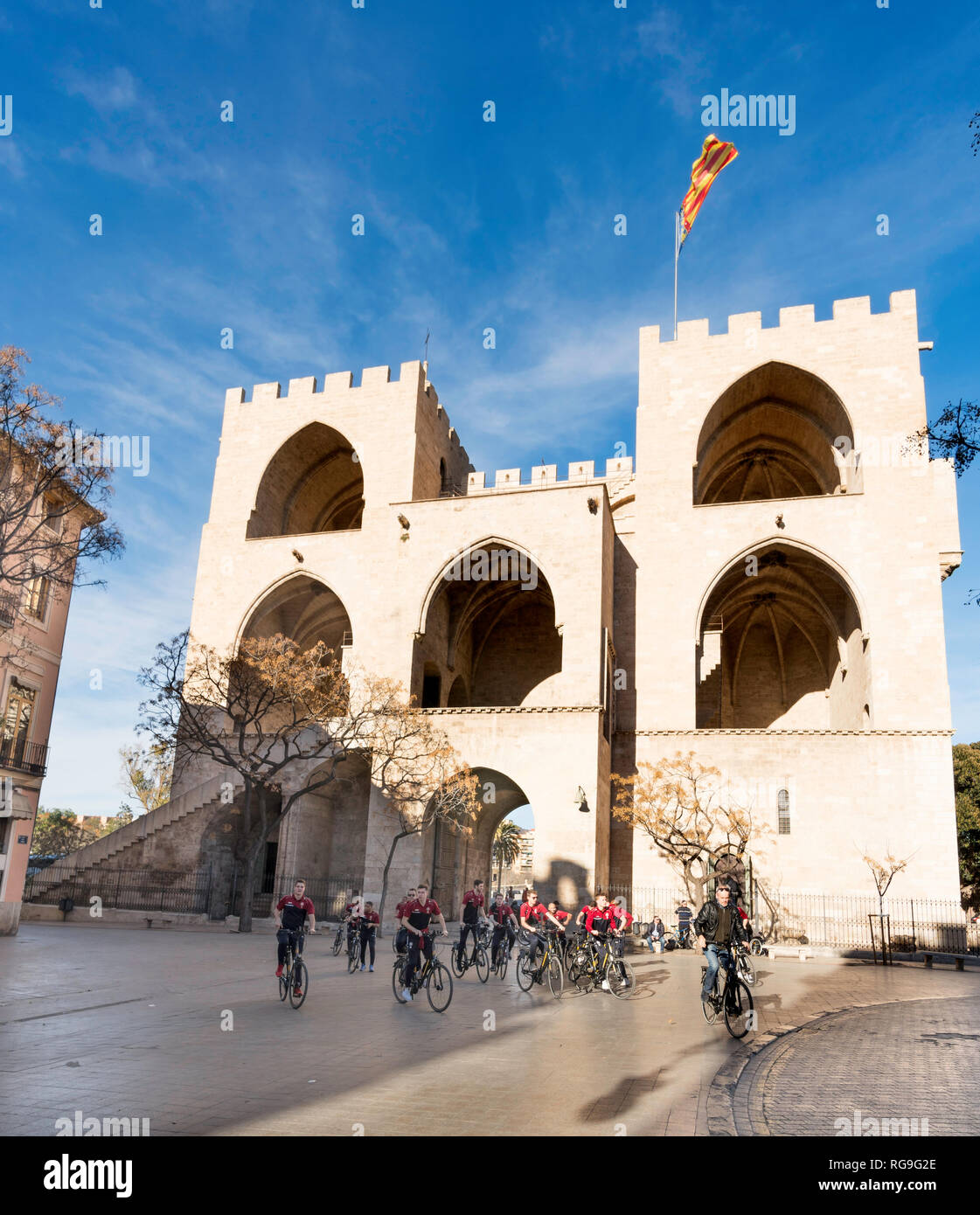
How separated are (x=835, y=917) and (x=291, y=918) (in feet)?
61.4

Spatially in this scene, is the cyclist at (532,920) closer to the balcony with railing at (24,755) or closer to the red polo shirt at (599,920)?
the red polo shirt at (599,920)

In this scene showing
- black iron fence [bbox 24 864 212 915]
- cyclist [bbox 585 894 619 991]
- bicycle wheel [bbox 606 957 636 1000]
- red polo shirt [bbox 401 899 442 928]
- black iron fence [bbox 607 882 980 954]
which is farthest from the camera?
black iron fence [bbox 24 864 212 915]

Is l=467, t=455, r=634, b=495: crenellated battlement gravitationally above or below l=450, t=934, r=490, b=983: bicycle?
above

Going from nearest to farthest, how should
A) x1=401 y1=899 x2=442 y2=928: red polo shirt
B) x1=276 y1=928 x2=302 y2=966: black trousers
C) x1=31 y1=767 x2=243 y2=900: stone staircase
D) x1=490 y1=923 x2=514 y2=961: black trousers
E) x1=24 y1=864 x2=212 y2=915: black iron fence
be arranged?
x1=276 y1=928 x2=302 y2=966: black trousers → x1=401 y1=899 x2=442 y2=928: red polo shirt → x1=490 y1=923 x2=514 y2=961: black trousers → x1=24 y1=864 x2=212 y2=915: black iron fence → x1=31 y1=767 x2=243 y2=900: stone staircase

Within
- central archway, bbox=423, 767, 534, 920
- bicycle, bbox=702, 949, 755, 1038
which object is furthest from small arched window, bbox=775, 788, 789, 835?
bicycle, bbox=702, 949, 755, 1038

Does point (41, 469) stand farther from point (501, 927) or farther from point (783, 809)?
point (783, 809)

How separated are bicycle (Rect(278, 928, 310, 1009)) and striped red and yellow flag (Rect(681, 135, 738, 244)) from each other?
29.2 meters

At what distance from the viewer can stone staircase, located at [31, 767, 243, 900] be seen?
26781mm

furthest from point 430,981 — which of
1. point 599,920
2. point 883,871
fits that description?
point 883,871

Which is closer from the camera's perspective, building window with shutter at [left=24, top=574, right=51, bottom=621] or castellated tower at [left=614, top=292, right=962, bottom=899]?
building window with shutter at [left=24, top=574, right=51, bottom=621]

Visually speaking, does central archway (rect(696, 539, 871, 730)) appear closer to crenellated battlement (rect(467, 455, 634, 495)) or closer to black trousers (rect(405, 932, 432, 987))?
crenellated battlement (rect(467, 455, 634, 495))

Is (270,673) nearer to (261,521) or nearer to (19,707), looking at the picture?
(19,707)

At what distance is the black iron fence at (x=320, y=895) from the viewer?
2786 cm
